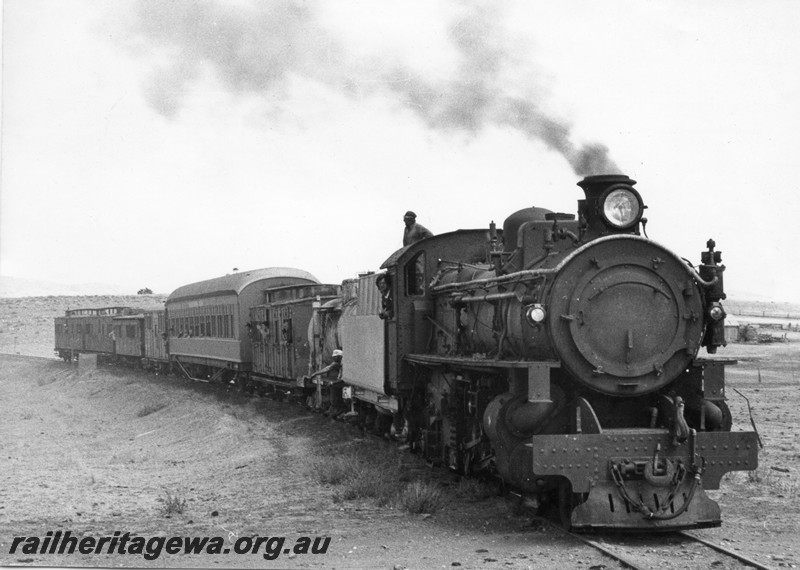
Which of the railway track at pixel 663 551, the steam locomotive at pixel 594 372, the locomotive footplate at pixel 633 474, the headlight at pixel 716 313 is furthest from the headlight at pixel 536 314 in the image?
the railway track at pixel 663 551

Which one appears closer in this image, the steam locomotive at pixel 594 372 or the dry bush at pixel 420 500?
the steam locomotive at pixel 594 372

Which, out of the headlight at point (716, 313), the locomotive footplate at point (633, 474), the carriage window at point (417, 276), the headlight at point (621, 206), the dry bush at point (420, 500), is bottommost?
the dry bush at point (420, 500)

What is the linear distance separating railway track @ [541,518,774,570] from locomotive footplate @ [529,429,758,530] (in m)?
0.15

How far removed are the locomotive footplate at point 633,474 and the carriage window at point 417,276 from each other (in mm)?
4539

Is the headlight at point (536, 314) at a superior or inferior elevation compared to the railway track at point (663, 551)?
superior

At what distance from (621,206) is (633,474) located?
8.36 ft

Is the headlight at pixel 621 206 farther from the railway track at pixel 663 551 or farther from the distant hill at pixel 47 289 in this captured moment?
the distant hill at pixel 47 289

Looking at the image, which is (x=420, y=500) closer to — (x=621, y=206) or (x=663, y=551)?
(x=663, y=551)

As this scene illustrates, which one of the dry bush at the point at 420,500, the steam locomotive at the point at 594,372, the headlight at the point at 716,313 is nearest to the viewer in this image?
the steam locomotive at the point at 594,372

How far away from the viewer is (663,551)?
7836 mm

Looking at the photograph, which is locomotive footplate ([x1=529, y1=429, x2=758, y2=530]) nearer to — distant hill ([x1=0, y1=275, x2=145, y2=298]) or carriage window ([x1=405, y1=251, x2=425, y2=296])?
carriage window ([x1=405, y1=251, x2=425, y2=296])

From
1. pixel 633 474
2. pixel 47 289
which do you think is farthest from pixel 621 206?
pixel 47 289

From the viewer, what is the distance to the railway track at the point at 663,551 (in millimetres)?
7312

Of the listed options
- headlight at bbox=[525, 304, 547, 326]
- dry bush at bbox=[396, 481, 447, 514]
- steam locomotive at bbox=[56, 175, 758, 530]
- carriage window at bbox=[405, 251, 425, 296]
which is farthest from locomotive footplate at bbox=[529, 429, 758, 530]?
carriage window at bbox=[405, 251, 425, 296]
